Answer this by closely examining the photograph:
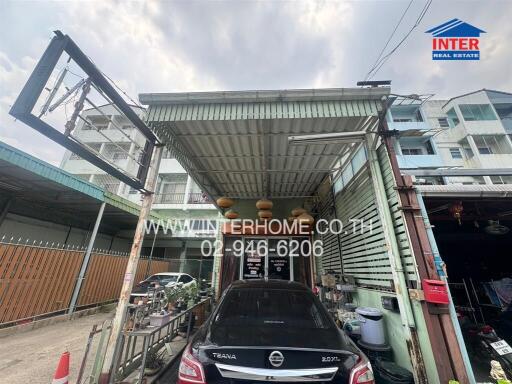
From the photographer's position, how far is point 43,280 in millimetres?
5938

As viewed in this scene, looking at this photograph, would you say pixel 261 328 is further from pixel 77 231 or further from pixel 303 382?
pixel 77 231

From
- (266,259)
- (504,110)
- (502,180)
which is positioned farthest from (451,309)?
(504,110)

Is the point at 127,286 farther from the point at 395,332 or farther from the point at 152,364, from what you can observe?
the point at 395,332

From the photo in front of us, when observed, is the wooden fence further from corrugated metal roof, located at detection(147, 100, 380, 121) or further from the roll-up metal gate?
the roll-up metal gate

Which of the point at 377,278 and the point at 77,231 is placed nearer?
the point at 377,278

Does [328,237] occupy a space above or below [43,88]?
below

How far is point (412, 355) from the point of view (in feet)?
8.96

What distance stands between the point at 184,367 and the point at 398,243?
3.31 m

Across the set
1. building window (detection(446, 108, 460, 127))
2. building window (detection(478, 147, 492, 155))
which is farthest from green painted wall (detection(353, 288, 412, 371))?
building window (detection(446, 108, 460, 127))

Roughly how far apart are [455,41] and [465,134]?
64.6ft

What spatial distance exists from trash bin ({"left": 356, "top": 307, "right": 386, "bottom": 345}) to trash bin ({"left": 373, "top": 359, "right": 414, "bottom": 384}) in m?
0.48

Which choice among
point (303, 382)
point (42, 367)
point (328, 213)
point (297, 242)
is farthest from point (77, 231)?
point (303, 382)

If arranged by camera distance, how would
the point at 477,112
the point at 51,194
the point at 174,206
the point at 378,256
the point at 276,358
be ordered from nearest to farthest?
the point at 276,358 → the point at 378,256 → the point at 51,194 → the point at 174,206 → the point at 477,112

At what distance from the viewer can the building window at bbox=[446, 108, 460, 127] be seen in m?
19.7
